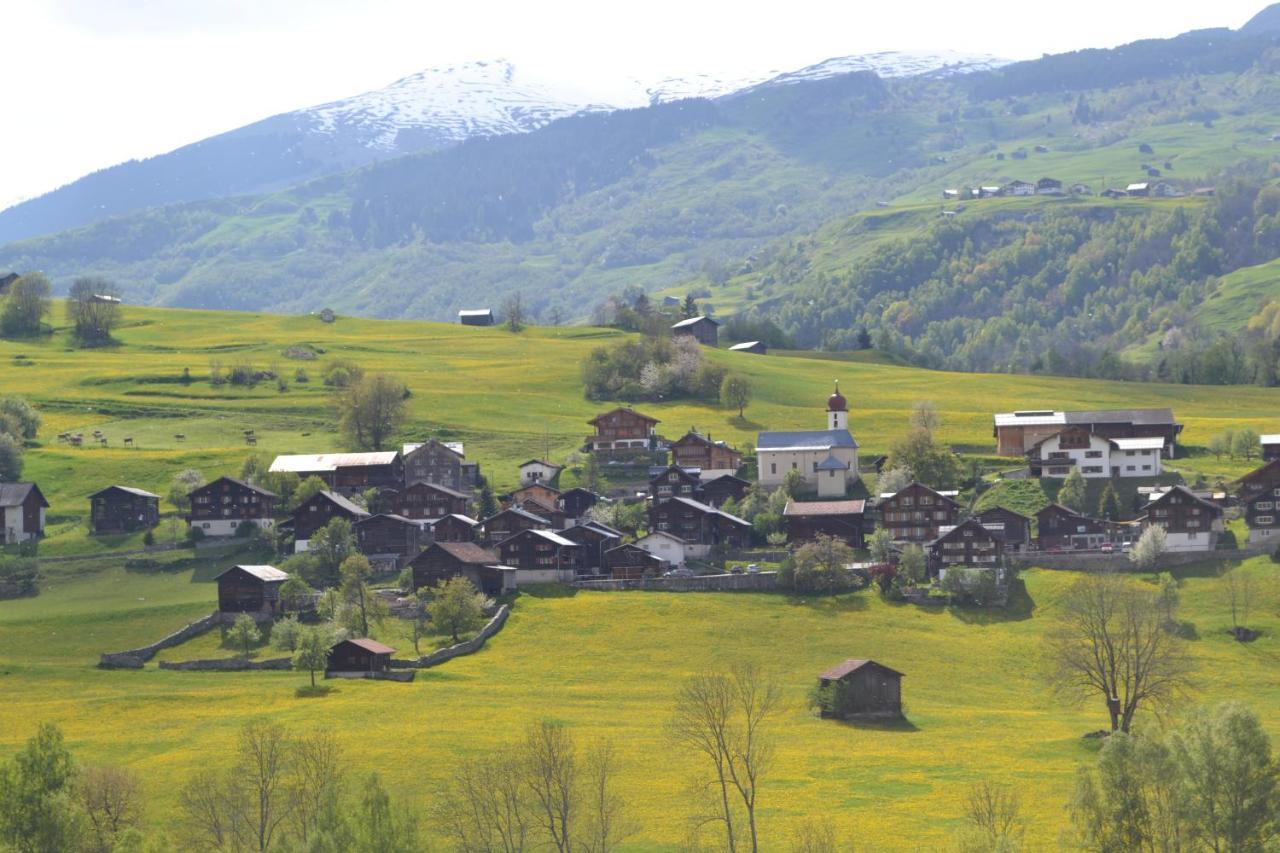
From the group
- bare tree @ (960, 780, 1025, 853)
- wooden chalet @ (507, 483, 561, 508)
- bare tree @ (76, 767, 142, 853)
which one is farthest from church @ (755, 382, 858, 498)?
bare tree @ (76, 767, 142, 853)

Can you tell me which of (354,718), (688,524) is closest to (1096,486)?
(688,524)

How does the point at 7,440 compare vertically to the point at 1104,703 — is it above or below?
above

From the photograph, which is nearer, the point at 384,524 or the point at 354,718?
the point at 354,718

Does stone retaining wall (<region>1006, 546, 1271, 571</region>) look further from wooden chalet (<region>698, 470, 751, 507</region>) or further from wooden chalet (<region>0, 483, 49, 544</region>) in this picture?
wooden chalet (<region>0, 483, 49, 544</region>)

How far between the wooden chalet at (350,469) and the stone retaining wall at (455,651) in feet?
122

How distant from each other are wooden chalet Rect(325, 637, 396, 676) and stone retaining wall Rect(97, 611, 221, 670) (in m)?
12.5

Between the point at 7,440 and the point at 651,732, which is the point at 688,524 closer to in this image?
the point at 651,732

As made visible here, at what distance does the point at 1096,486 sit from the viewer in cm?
15075

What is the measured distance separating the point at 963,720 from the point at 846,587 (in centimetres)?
2884

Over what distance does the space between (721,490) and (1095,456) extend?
2985cm

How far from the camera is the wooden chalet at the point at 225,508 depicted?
14975 centimetres

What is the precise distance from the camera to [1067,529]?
140 metres

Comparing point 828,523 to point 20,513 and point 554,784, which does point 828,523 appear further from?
point 554,784

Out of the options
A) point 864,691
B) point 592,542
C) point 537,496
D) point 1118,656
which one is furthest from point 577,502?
point 1118,656
